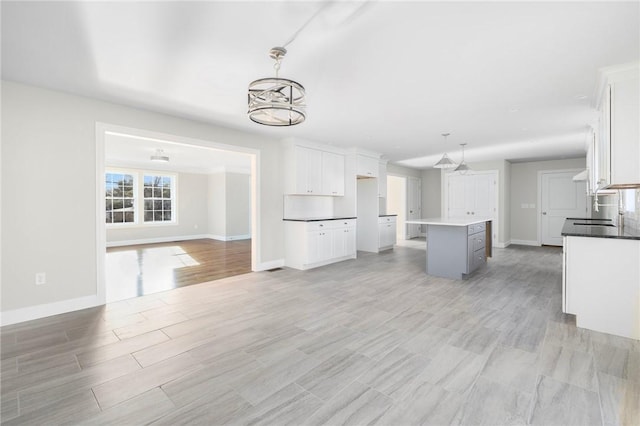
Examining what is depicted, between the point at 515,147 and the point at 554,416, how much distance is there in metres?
6.15

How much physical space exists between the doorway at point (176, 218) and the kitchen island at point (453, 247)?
3.00 m

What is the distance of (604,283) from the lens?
2.75 meters

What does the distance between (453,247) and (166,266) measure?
5.20 meters

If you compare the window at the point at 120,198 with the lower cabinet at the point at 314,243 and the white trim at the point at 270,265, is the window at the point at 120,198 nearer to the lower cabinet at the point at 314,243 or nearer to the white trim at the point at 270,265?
the white trim at the point at 270,265

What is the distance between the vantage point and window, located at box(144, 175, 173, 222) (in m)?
9.30

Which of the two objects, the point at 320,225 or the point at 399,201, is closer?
the point at 320,225

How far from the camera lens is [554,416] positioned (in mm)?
1668

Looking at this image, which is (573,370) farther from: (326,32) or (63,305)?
(63,305)

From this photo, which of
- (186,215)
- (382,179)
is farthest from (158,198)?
(382,179)

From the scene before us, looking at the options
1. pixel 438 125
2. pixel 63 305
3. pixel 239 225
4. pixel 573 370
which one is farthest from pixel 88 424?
pixel 239 225

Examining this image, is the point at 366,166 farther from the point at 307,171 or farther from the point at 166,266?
the point at 166,266

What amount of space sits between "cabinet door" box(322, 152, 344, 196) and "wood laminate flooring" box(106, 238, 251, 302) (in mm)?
2275

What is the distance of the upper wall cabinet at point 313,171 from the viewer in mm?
5617

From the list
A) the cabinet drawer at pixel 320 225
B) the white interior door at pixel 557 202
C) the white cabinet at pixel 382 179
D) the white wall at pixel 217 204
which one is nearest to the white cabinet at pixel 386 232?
the white cabinet at pixel 382 179
